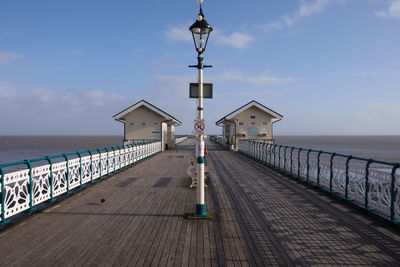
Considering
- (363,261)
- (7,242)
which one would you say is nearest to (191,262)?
(363,261)

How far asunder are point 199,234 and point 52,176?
4611 millimetres

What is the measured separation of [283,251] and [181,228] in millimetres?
2030

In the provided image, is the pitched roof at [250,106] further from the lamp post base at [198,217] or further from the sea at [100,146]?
the lamp post base at [198,217]

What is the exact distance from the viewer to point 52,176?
23.0ft

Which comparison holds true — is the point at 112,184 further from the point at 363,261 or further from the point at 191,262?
the point at 363,261

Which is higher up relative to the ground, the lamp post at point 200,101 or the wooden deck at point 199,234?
the lamp post at point 200,101

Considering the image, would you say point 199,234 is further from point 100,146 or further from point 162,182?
point 100,146

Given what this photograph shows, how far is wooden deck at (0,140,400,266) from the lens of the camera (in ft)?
13.1

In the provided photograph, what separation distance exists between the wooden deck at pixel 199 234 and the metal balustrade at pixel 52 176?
0.44 meters

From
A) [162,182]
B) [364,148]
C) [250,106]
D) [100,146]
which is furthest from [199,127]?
[364,148]

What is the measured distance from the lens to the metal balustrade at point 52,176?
551 cm

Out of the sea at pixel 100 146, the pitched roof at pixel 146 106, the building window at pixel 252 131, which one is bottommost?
the sea at pixel 100 146

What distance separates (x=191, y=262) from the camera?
389 centimetres

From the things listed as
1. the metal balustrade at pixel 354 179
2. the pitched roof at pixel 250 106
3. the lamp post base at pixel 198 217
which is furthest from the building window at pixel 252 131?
the lamp post base at pixel 198 217
